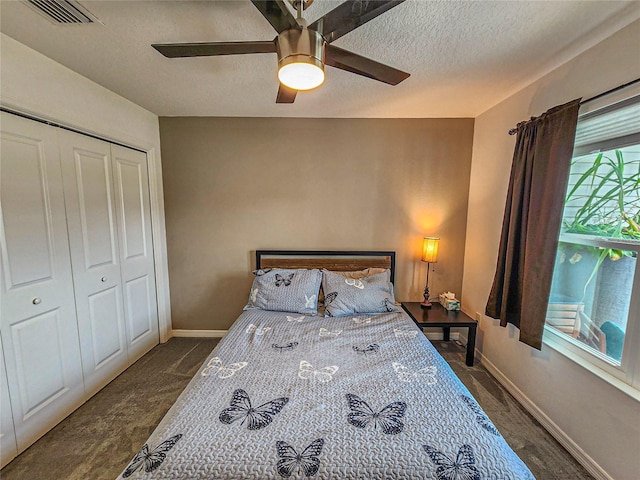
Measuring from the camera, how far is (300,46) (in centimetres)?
104

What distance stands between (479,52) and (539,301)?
1633 millimetres

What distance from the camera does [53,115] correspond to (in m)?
1.70

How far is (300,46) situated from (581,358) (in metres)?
2.30

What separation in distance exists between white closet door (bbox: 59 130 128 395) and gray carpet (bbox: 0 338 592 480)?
0.83 feet

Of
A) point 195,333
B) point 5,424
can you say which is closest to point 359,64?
point 5,424

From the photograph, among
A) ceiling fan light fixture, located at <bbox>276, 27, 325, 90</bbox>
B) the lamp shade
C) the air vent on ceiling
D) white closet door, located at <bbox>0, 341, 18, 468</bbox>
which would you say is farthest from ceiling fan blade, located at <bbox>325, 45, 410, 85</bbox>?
white closet door, located at <bbox>0, 341, 18, 468</bbox>

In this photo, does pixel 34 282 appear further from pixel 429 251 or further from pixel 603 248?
pixel 603 248

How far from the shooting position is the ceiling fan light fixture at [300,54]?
1036 mm

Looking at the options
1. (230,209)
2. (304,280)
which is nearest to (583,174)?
(304,280)

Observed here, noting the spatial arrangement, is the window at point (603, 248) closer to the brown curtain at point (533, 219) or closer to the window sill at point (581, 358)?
the window sill at point (581, 358)

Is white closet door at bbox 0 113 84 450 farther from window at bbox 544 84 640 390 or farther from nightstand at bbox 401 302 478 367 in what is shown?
window at bbox 544 84 640 390

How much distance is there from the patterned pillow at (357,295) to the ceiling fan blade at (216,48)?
1814 mm

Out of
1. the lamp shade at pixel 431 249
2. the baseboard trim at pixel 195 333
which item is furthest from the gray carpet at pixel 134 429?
the lamp shade at pixel 431 249

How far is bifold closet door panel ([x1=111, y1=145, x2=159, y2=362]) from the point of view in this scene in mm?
2312
